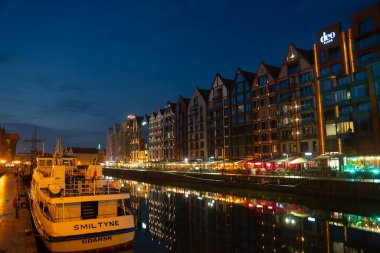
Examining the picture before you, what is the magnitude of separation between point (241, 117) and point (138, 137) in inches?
3438

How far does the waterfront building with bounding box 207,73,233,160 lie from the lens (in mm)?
106125

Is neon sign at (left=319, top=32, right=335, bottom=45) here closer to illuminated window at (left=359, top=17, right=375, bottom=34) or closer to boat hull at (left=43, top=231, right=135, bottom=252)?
illuminated window at (left=359, top=17, right=375, bottom=34)

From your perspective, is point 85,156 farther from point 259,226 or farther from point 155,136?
point 259,226

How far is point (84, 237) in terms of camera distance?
21844mm

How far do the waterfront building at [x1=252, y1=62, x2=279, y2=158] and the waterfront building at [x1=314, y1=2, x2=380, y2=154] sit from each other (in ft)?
50.8

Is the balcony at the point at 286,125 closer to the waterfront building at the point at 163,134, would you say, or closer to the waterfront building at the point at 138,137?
the waterfront building at the point at 163,134

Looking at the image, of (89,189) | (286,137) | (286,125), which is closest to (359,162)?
(286,137)

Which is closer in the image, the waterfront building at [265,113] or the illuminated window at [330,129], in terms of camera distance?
the illuminated window at [330,129]

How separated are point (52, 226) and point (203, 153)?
95.8 m

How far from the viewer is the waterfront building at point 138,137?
6698 inches

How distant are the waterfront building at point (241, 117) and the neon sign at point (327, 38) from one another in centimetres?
2724

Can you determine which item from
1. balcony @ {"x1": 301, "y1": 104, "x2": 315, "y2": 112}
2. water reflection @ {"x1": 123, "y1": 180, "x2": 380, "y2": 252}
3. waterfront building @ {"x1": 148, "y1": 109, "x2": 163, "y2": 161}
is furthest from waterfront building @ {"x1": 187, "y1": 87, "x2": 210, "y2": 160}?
water reflection @ {"x1": 123, "y1": 180, "x2": 380, "y2": 252}

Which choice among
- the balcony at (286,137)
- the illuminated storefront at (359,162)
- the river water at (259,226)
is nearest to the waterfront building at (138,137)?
the balcony at (286,137)

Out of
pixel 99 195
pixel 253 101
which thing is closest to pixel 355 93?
pixel 253 101
